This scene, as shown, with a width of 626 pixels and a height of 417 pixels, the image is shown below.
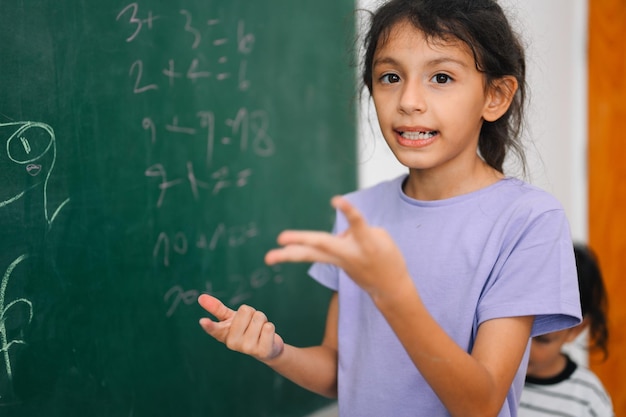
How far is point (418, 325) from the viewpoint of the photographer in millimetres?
883

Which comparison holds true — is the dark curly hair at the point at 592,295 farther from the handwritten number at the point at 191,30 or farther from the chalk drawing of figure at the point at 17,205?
the chalk drawing of figure at the point at 17,205

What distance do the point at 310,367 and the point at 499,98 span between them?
2.11 feet

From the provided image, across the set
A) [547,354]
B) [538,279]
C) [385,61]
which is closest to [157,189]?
[385,61]

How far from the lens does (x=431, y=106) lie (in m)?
1.13

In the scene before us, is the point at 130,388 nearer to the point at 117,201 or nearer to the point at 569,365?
the point at 117,201

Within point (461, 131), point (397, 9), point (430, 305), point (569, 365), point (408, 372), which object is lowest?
point (569, 365)

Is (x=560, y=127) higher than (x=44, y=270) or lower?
higher

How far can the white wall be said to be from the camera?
2705 millimetres

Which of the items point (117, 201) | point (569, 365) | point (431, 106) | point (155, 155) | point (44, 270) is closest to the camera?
point (431, 106)

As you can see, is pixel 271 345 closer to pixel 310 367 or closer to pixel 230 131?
pixel 310 367

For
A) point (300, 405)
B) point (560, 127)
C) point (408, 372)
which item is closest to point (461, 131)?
point (408, 372)

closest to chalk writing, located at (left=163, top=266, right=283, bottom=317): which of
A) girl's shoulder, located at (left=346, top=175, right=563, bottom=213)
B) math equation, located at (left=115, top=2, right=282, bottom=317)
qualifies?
math equation, located at (left=115, top=2, right=282, bottom=317)

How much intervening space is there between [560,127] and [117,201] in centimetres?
230

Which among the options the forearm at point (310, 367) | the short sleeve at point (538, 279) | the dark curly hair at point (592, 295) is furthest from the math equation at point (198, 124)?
the dark curly hair at point (592, 295)
